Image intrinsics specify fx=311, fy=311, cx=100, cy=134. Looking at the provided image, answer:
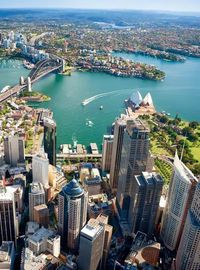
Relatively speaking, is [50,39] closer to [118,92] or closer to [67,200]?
[118,92]

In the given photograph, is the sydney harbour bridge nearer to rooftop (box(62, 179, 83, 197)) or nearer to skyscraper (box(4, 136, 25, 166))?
skyscraper (box(4, 136, 25, 166))

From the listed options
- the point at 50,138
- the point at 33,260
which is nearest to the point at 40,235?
the point at 33,260

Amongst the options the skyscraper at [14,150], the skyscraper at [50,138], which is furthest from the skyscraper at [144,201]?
the skyscraper at [14,150]

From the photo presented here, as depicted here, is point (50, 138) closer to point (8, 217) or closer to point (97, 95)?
point (8, 217)

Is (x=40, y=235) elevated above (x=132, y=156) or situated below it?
below

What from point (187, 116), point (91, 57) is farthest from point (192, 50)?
point (187, 116)
